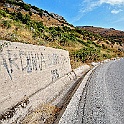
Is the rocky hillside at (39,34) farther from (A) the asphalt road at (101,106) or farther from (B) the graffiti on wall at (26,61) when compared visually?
(A) the asphalt road at (101,106)

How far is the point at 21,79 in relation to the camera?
855 cm

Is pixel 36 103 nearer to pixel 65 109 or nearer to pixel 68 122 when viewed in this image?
pixel 65 109

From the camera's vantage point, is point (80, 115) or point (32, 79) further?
point (32, 79)

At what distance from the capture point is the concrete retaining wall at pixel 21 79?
725 cm

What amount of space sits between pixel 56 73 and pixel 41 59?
2.95m

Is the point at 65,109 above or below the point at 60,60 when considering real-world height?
below

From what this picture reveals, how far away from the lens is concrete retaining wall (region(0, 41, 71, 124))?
725 cm

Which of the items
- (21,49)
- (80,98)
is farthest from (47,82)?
(21,49)

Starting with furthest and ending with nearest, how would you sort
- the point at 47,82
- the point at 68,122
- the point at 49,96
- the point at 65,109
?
the point at 47,82 < the point at 49,96 < the point at 65,109 < the point at 68,122

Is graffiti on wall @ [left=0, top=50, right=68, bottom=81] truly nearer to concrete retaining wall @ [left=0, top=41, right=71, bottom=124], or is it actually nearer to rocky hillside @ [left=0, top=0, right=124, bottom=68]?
concrete retaining wall @ [left=0, top=41, right=71, bottom=124]

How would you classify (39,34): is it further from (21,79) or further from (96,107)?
(96,107)

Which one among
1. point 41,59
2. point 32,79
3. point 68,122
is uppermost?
point 41,59

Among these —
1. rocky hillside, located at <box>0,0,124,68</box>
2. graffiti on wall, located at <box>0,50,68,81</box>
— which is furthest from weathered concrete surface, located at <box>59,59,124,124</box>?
rocky hillside, located at <box>0,0,124,68</box>

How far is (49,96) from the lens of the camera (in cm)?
1072
